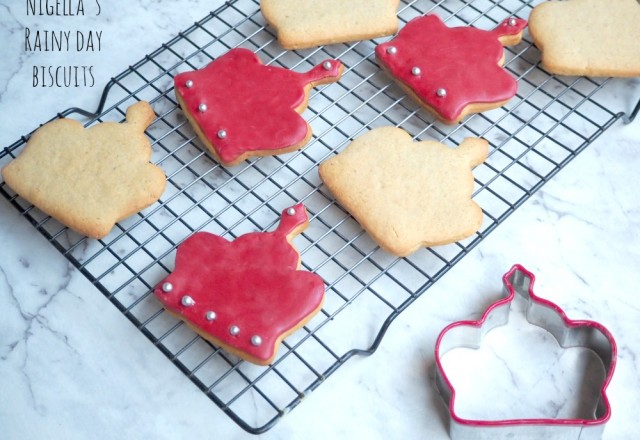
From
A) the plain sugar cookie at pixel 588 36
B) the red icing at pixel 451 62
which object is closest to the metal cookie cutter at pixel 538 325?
the red icing at pixel 451 62

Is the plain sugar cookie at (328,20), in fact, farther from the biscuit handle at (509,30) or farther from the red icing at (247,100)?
the biscuit handle at (509,30)

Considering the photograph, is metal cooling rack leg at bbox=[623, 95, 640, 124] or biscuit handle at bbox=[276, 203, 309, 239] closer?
biscuit handle at bbox=[276, 203, 309, 239]

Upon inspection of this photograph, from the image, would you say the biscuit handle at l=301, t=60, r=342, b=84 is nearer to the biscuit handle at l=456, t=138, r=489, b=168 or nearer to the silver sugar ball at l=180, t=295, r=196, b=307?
the biscuit handle at l=456, t=138, r=489, b=168

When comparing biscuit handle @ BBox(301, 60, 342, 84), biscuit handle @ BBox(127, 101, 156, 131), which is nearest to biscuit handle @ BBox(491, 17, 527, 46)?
biscuit handle @ BBox(301, 60, 342, 84)

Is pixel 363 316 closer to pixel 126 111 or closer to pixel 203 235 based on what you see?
pixel 203 235

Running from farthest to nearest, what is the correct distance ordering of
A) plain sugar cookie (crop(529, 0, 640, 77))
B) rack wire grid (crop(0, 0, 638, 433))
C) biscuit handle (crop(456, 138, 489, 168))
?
plain sugar cookie (crop(529, 0, 640, 77)) → biscuit handle (crop(456, 138, 489, 168)) → rack wire grid (crop(0, 0, 638, 433))
